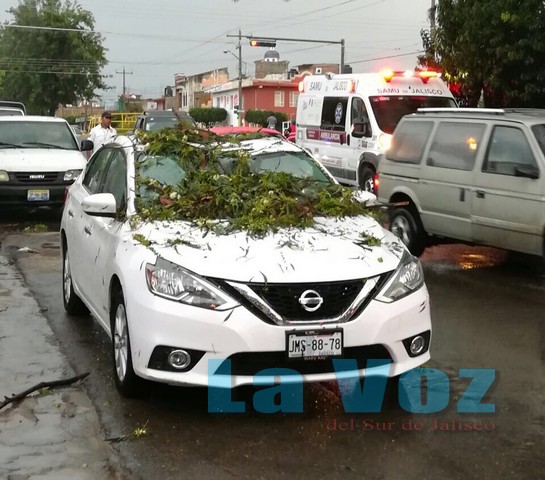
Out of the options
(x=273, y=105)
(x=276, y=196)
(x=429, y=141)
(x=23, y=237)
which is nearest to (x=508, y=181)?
(x=429, y=141)

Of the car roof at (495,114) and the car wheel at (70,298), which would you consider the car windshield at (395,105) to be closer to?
the car roof at (495,114)

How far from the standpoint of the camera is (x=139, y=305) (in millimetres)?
4953

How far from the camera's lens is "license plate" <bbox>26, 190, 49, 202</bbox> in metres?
13.5

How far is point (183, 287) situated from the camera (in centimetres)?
487

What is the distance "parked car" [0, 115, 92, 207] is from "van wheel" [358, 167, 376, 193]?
517 cm

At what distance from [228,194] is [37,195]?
832cm

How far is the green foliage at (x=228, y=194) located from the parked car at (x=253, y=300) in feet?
0.19

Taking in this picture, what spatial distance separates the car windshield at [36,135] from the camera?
14.6 meters

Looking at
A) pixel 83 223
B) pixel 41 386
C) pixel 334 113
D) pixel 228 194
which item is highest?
pixel 334 113

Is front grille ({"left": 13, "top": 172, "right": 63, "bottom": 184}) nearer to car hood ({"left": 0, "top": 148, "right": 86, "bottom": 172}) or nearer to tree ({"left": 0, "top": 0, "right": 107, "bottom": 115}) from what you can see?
car hood ({"left": 0, "top": 148, "right": 86, "bottom": 172})

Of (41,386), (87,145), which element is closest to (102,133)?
(87,145)

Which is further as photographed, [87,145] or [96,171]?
[87,145]

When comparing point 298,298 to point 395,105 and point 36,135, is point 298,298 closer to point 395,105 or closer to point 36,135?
point 36,135

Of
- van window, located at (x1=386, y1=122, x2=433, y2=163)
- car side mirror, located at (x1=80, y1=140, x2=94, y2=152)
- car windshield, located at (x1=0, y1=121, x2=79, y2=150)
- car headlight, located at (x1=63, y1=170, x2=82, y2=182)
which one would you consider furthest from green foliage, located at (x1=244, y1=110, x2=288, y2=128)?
van window, located at (x1=386, y1=122, x2=433, y2=163)
